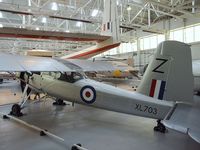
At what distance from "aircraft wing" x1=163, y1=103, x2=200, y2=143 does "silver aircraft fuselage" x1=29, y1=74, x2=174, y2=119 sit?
475 millimetres

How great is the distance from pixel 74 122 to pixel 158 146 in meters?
2.43

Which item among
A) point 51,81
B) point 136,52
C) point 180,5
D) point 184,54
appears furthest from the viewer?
point 136,52

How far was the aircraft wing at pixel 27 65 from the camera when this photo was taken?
15.9ft

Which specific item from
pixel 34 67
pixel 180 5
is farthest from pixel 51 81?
pixel 180 5

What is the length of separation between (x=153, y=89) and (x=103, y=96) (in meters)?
1.37

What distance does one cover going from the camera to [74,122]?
18.1ft

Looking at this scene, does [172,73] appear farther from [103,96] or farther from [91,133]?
[91,133]

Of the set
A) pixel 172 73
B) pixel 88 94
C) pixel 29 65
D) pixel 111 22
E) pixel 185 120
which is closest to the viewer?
pixel 185 120

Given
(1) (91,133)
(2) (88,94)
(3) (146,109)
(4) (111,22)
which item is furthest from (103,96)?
(4) (111,22)

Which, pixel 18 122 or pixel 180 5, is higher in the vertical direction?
pixel 180 5

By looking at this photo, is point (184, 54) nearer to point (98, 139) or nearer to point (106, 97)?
point (106, 97)

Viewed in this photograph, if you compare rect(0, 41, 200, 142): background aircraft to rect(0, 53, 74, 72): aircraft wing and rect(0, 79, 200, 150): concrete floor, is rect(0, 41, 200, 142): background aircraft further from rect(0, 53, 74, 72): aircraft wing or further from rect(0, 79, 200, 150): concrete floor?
rect(0, 79, 200, 150): concrete floor

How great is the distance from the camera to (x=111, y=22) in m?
Answer: 8.39

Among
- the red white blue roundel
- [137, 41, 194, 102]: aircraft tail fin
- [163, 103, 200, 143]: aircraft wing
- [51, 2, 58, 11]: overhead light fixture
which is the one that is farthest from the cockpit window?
[51, 2, 58, 11]: overhead light fixture
